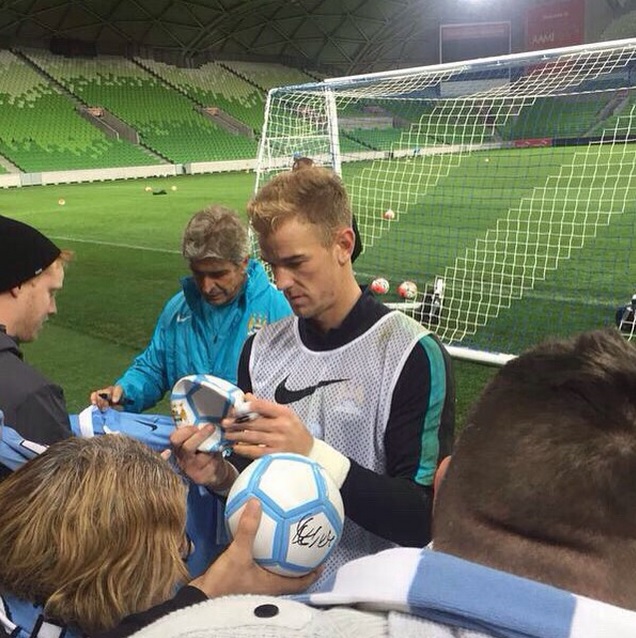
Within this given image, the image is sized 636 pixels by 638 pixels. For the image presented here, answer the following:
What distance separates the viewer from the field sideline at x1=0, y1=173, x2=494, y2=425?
21.7ft

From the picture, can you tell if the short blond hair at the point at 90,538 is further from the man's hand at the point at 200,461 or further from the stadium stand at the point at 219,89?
the stadium stand at the point at 219,89

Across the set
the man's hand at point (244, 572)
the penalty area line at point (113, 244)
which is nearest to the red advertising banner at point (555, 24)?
the penalty area line at point (113, 244)

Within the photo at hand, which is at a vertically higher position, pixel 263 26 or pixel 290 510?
pixel 263 26

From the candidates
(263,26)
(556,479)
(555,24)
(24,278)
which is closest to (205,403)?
(24,278)

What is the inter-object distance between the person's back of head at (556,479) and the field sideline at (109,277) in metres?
4.20

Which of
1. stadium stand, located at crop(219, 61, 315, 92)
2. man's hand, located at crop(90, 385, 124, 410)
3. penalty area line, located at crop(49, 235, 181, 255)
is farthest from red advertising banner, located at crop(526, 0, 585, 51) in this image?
man's hand, located at crop(90, 385, 124, 410)

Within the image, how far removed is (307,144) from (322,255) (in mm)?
6822

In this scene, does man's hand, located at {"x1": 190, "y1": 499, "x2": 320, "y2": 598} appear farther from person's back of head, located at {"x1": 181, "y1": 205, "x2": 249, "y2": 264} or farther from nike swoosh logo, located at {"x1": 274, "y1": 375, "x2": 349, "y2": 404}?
person's back of head, located at {"x1": 181, "y1": 205, "x2": 249, "y2": 264}

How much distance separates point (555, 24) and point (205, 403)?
47648mm

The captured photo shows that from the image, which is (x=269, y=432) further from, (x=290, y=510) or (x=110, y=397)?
(x=110, y=397)

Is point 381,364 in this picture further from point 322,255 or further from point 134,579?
point 134,579

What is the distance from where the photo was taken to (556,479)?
79 cm

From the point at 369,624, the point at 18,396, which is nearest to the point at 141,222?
the point at 18,396

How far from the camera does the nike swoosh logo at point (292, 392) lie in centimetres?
218
